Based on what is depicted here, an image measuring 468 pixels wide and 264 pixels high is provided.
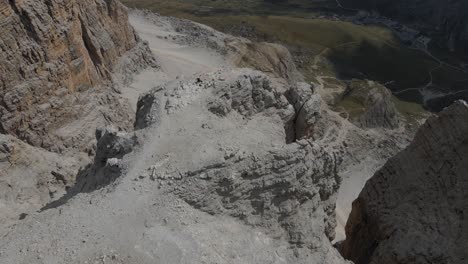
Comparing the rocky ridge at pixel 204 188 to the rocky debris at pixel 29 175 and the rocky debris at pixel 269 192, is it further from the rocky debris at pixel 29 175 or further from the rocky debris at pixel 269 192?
the rocky debris at pixel 29 175

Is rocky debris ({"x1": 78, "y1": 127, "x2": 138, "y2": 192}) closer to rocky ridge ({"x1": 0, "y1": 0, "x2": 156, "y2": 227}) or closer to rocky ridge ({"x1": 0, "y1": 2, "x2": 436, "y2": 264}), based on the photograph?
rocky ridge ({"x1": 0, "y1": 2, "x2": 436, "y2": 264})

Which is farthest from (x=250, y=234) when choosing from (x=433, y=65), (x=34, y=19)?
(x=433, y=65)

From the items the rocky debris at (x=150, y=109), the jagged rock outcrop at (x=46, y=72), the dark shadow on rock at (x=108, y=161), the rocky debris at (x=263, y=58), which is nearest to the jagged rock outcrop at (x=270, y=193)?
the dark shadow on rock at (x=108, y=161)

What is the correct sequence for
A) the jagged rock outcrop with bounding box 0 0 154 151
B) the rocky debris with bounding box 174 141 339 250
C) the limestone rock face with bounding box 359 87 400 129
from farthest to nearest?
the limestone rock face with bounding box 359 87 400 129
the jagged rock outcrop with bounding box 0 0 154 151
the rocky debris with bounding box 174 141 339 250

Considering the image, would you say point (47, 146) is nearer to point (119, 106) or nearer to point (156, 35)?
point (119, 106)

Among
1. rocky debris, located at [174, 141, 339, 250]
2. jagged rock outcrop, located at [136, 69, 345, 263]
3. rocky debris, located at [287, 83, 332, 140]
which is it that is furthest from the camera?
rocky debris, located at [287, 83, 332, 140]

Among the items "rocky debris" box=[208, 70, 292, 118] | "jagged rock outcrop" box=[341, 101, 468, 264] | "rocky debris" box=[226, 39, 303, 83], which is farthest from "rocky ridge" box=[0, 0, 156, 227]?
"rocky debris" box=[226, 39, 303, 83]

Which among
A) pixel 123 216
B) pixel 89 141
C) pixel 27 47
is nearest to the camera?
pixel 123 216
